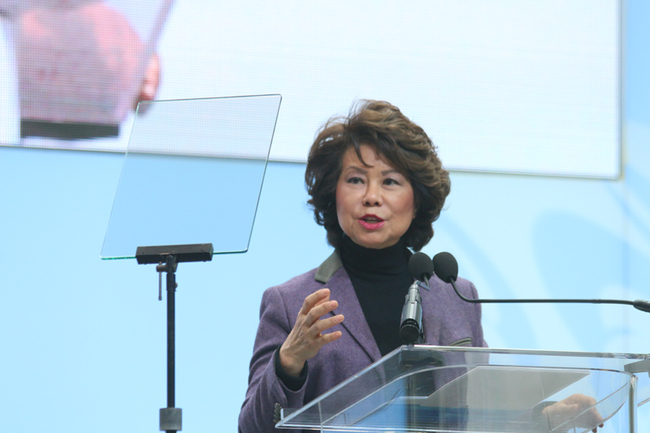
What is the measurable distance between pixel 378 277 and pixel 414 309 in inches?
22.7

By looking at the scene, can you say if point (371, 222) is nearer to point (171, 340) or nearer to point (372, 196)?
point (372, 196)

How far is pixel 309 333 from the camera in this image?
4.33 ft

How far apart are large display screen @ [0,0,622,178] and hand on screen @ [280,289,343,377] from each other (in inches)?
54.6

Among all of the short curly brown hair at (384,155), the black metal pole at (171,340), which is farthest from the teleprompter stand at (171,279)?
the short curly brown hair at (384,155)

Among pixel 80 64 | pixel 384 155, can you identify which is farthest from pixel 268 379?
pixel 80 64

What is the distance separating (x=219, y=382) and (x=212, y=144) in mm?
1245

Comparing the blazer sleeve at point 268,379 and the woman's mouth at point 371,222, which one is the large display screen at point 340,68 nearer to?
the woman's mouth at point 371,222

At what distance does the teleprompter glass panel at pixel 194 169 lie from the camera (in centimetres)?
147

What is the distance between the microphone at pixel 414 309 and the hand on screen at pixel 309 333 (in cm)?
12

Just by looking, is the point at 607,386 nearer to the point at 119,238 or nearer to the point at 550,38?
the point at 119,238

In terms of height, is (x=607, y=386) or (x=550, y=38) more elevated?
(x=550, y=38)

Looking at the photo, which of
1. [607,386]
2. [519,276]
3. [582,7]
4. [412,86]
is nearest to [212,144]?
[607,386]

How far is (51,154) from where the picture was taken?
2547mm

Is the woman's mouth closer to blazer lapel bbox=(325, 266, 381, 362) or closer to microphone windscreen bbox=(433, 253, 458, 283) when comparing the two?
blazer lapel bbox=(325, 266, 381, 362)
